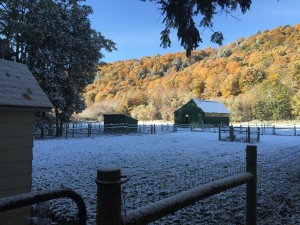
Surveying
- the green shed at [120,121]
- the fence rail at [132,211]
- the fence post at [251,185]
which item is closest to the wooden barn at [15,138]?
the fence rail at [132,211]

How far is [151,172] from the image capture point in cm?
920

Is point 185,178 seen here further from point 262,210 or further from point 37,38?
point 37,38

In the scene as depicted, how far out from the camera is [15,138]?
5.09 m

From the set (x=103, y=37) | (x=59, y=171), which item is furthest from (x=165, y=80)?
(x=59, y=171)

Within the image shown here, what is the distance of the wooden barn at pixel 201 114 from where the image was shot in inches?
1709

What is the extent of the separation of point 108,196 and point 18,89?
4.64 metres

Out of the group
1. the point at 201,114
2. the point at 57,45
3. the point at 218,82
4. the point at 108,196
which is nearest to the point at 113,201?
the point at 108,196

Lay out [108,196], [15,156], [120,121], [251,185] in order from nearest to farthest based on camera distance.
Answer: [108,196] < [251,185] < [15,156] < [120,121]

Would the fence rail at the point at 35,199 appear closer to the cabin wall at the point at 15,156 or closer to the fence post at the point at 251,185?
the fence post at the point at 251,185

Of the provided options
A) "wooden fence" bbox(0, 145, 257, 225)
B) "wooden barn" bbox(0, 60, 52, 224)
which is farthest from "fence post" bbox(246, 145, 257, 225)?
"wooden barn" bbox(0, 60, 52, 224)

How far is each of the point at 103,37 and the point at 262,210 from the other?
26.2 m

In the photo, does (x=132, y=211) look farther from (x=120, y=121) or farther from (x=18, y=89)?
(x=120, y=121)

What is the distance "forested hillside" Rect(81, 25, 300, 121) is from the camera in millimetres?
60938

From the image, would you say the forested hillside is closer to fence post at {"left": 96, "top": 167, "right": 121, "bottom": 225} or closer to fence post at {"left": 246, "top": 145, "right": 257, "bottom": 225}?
fence post at {"left": 246, "top": 145, "right": 257, "bottom": 225}
